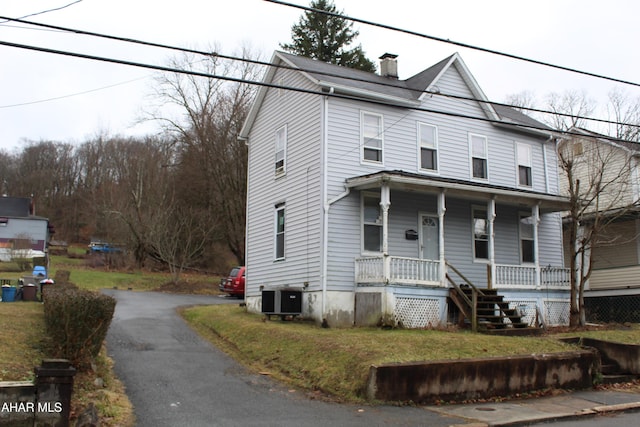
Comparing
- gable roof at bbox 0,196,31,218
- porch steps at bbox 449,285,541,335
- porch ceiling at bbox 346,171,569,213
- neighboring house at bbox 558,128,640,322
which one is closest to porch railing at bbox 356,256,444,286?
porch steps at bbox 449,285,541,335

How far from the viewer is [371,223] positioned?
1750 centimetres

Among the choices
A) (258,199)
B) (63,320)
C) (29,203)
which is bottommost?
(63,320)

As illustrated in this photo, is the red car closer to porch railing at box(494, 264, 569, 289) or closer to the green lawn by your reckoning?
the green lawn

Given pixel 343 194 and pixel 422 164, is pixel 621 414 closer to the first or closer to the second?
pixel 343 194

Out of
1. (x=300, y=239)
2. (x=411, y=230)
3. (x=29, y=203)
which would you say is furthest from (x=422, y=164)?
(x=29, y=203)

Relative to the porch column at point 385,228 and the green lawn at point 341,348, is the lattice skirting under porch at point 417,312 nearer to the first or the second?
the green lawn at point 341,348

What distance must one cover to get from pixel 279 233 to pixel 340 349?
824cm

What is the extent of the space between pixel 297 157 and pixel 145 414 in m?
11.3

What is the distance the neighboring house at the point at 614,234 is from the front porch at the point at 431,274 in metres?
2.96

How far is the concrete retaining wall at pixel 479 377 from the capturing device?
31.5ft

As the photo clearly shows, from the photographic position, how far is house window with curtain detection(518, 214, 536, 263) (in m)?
20.6

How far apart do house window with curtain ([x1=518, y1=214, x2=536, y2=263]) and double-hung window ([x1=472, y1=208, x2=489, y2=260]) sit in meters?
1.64

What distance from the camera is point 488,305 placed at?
17203mm

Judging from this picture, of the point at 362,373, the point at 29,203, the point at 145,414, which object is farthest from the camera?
the point at 29,203
